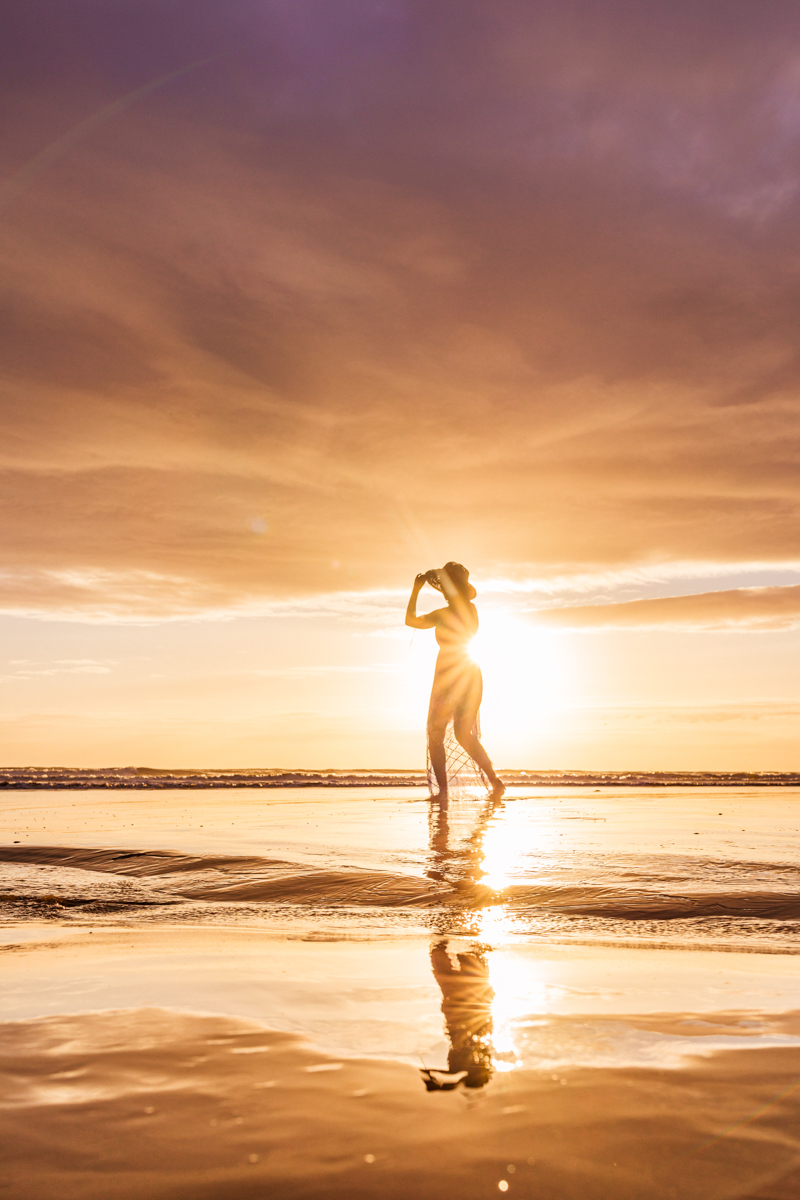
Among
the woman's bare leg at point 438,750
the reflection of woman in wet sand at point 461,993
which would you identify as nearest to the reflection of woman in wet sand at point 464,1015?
the reflection of woman in wet sand at point 461,993

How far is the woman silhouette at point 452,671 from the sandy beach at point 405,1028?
508 centimetres

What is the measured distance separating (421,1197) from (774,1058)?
4.23 ft

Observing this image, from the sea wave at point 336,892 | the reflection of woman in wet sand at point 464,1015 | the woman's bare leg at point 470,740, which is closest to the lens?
the reflection of woman in wet sand at point 464,1015

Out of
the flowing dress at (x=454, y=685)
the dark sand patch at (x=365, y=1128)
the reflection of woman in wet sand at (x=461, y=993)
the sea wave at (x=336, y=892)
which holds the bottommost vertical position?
the sea wave at (x=336, y=892)

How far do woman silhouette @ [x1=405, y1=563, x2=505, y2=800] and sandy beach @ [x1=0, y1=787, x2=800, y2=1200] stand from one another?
5079 millimetres

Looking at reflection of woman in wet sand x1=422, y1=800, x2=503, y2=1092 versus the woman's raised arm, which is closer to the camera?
reflection of woman in wet sand x1=422, y1=800, x2=503, y2=1092

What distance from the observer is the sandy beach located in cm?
187

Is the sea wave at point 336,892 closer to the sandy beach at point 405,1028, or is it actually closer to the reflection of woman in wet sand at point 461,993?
the sandy beach at point 405,1028

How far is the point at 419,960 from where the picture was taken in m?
3.91

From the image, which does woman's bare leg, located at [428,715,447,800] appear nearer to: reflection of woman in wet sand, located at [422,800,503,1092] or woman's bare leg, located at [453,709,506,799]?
woman's bare leg, located at [453,709,506,799]

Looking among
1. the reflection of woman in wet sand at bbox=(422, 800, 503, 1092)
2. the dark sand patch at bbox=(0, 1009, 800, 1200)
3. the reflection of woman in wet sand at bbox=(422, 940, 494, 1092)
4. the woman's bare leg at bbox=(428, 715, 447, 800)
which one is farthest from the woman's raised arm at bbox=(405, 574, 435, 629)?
the dark sand patch at bbox=(0, 1009, 800, 1200)

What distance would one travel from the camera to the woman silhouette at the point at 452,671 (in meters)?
11.9

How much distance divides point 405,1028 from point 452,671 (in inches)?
363

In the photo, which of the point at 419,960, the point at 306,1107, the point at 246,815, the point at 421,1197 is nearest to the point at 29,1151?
the point at 306,1107
